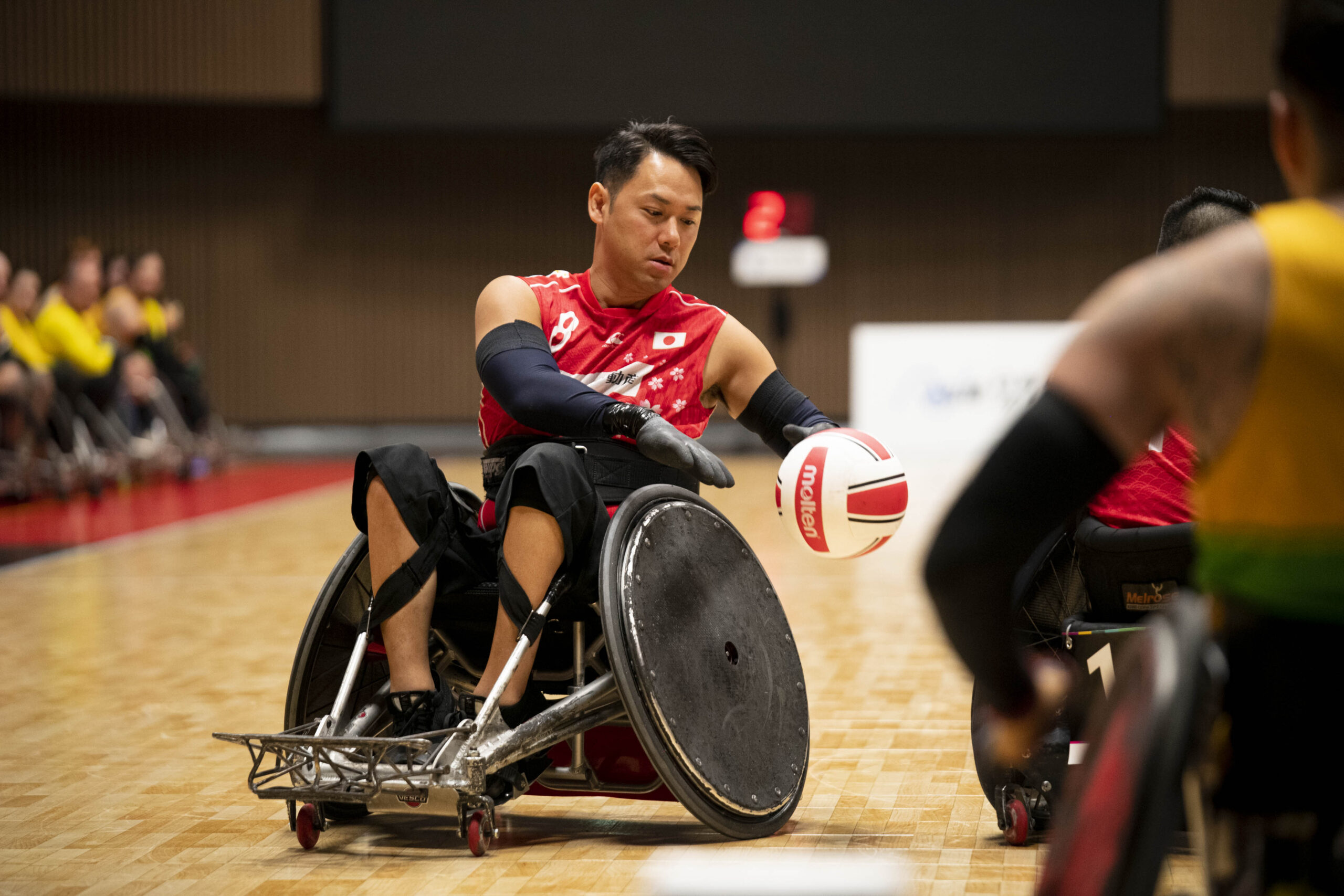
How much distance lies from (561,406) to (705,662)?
0.54 metres

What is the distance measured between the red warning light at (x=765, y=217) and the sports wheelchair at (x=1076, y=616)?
1287 centimetres

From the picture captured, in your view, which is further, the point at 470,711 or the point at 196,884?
the point at 470,711

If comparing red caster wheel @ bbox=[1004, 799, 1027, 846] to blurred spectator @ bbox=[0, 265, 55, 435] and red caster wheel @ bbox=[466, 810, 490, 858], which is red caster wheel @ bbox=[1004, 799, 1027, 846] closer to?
red caster wheel @ bbox=[466, 810, 490, 858]

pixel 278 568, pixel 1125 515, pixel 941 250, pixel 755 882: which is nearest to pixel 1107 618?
pixel 1125 515

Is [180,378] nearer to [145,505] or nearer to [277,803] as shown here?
[145,505]

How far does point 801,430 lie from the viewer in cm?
291

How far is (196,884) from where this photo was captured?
2.56m

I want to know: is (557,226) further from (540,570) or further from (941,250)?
(540,570)

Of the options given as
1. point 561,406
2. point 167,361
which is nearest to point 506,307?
point 561,406

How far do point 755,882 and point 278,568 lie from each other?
6.34 metres

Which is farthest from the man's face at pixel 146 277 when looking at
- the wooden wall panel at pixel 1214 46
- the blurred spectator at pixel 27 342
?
the wooden wall panel at pixel 1214 46

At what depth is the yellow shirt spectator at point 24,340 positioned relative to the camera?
9.29 metres

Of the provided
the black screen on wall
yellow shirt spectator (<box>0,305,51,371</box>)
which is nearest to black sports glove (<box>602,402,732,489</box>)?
yellow shirt spectator (<box>0,305,51,371</box>)

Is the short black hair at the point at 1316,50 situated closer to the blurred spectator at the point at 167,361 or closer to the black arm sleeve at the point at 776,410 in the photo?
the black arm sleeve at the point at 776,410
